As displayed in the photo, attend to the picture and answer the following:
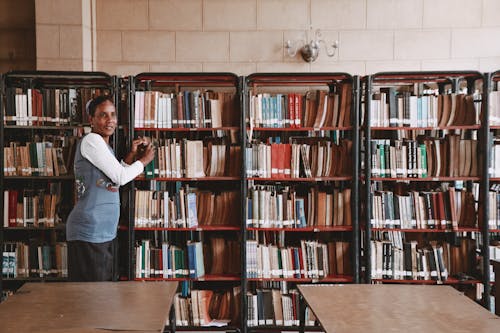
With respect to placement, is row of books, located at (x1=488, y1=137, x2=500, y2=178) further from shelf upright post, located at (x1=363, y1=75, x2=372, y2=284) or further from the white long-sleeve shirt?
the white long-sleeve shirt

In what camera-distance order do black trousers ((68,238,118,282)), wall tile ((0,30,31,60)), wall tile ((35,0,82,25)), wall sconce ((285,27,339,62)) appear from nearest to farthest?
black trousers ((68,238,118,282)) < wall tile ((35,0,82,25)) < wall sconce ((285,27,339,62)) < wall tile ((0,30,31,60))

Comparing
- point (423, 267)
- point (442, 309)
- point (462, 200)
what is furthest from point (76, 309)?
point (462, 200)

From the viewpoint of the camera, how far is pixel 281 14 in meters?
5.04

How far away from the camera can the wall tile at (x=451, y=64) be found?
5020mm

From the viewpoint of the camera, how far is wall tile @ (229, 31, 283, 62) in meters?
5.04

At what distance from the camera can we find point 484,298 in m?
4.07

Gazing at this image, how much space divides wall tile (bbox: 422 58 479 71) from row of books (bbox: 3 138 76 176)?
3.55 m

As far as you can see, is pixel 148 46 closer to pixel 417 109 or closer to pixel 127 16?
pixel 127 16

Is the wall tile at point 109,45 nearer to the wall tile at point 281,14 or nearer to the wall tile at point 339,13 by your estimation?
the wall tile at point 281,14

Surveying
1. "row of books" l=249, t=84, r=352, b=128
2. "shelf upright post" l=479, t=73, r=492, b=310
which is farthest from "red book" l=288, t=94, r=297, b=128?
"shelf upright post" l=479, t=73, r=492, b=310

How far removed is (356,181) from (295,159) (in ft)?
1.78

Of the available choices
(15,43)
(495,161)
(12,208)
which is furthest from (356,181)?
(15,43)

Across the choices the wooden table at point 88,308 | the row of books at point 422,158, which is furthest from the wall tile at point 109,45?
the wooden table at point 88,308

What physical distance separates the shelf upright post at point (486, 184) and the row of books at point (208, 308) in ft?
6.76
